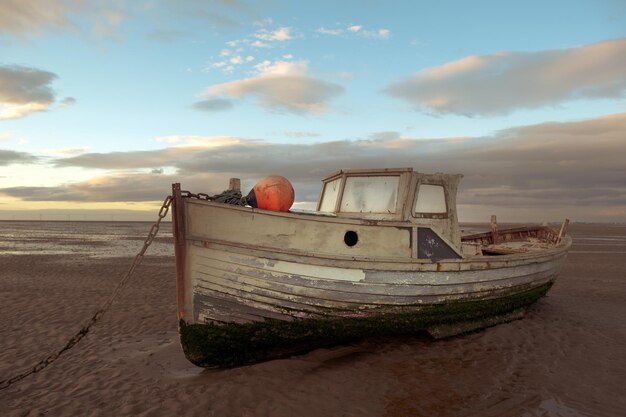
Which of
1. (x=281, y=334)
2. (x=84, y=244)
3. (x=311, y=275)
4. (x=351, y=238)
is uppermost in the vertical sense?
(x=351, y=238)

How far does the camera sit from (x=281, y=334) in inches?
252

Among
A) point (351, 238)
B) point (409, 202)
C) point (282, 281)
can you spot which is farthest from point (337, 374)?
point (409, 202)

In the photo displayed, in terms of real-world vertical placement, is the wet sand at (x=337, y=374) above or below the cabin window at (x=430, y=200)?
A: below

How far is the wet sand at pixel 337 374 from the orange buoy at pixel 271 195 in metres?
2.58

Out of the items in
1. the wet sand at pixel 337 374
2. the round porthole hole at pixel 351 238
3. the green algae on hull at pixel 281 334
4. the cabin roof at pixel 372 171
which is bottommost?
the wet sand at pixel 337 374

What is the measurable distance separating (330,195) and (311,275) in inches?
115

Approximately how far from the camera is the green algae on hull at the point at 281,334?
628 cm

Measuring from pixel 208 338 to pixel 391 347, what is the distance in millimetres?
3328

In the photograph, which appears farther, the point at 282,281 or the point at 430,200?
the point at 430,200

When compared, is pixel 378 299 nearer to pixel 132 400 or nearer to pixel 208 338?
pixel 208 338

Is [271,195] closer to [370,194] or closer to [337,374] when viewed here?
[370,194]

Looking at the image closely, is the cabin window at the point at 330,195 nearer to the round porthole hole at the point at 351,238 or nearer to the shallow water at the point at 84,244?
the round porthole hole at the point at 351,238

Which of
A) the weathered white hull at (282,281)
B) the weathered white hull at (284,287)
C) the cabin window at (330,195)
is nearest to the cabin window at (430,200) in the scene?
the weathered white hull at (282,281)

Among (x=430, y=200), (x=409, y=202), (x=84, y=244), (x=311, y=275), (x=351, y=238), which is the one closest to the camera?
(x=311, y=275)
